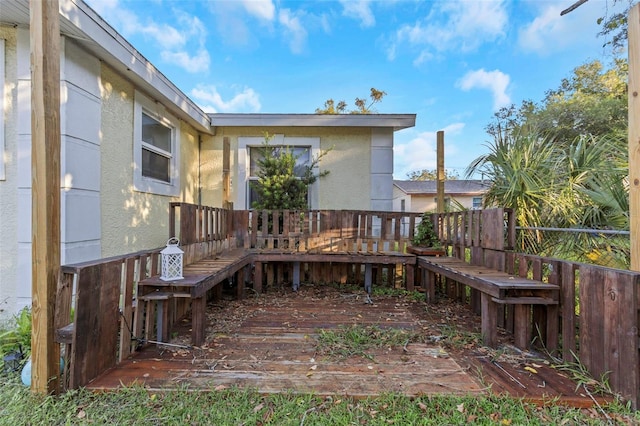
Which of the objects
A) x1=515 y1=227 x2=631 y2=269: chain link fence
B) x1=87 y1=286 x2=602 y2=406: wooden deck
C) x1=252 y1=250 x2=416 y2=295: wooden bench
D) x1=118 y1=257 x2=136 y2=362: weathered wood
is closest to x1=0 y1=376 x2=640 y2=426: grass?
x1=87 y1=286 x2=602 y2=406: wooden deck

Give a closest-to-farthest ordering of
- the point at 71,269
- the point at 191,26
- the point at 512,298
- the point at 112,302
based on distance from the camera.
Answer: the point at 71,269
the point at 112,302
the point at 512,298
the point at 191,26

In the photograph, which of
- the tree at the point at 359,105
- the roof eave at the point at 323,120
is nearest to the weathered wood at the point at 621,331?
the roof eave at the point at 323,120

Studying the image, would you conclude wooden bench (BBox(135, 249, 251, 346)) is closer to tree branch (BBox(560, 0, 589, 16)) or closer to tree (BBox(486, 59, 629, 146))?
tree branch (BBox(560, 0, 589, 16))

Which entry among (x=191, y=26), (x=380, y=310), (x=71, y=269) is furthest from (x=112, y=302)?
(x=191, y=26)

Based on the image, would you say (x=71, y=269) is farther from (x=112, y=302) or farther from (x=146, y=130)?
(x=146, y=130)

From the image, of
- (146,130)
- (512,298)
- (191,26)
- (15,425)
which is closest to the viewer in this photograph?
(15,425)

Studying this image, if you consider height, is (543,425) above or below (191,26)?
below

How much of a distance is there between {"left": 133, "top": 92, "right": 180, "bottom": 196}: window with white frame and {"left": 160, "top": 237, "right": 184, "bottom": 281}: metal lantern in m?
1.83

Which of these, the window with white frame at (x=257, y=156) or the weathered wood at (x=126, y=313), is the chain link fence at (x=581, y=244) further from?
the weathered wood at (x=126, y=313)

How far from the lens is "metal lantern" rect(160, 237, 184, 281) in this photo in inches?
90.3

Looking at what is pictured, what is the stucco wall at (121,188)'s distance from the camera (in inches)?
122

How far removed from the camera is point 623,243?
223cm

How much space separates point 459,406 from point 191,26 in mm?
7826

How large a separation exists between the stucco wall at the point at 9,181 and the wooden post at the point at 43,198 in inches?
60.8
